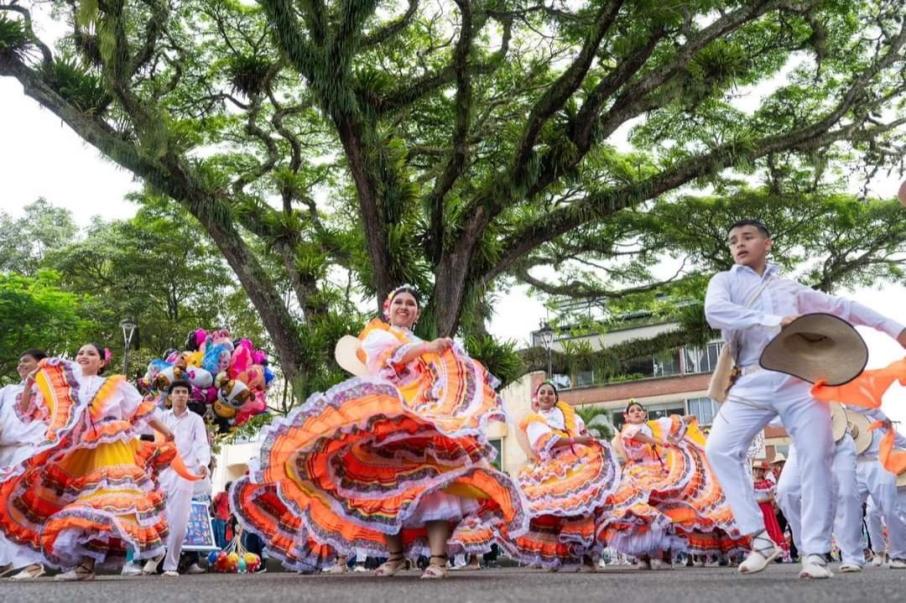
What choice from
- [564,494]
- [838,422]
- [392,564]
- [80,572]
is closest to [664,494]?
[564,494]

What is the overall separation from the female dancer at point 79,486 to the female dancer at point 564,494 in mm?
2822

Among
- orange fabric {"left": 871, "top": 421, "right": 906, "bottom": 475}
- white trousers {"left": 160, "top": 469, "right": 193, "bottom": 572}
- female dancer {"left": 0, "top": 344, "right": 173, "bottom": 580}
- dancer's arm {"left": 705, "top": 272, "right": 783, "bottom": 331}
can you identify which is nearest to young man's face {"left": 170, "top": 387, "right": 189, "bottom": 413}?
white trousers {"left": 160, "top": 469, "right": 193, "bottom": 572}

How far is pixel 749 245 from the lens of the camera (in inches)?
191

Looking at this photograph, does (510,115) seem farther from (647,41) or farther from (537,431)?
(537,431)

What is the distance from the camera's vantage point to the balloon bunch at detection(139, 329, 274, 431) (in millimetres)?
10047

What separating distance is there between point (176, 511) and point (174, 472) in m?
0.36

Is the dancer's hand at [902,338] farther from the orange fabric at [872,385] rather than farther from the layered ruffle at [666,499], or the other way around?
the layered ruffle at [666,499]

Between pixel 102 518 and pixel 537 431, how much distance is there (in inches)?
137

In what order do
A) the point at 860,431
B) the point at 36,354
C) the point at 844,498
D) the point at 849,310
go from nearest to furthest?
the point at 849,310 → the point at 844,498 → the point at 36,354 → the point at 860,431

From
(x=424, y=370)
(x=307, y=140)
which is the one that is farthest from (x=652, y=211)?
(x=424, y=370)

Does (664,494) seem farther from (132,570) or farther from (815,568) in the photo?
(132,570)

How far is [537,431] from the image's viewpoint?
7699 millimetres

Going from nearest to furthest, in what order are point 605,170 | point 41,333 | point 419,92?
point 419,92, point 605,170, point 41,333

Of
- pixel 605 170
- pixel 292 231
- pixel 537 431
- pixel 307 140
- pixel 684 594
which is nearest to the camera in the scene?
pixel 684 594
